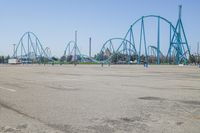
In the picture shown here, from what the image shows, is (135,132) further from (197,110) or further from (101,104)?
(101,104)

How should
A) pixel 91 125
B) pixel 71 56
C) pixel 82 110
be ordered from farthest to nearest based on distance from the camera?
pixel 71 56 < pixel 82 110 < pixel 91 125

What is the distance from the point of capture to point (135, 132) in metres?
6.72

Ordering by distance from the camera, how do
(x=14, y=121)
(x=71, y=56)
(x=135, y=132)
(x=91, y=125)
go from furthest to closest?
1. (x=71, y=56)
2. (x=14, y=121)
3. (x=91, y=125)
4. (x=135, y=132)

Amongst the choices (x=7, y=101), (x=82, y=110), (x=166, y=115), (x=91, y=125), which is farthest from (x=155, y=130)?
(x=7, y=101)

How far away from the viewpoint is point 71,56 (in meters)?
174

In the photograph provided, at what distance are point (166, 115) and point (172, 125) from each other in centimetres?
133

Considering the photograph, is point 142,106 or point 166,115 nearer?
point 166,115

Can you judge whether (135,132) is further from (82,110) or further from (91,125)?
(82,110)

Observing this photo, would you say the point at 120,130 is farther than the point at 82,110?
No

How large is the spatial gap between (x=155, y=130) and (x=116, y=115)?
6.29 ft

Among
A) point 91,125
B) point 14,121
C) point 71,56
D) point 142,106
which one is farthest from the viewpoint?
point 71,56

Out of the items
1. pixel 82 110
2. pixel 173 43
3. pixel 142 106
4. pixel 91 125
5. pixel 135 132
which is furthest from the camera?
Result: pixel 173 43

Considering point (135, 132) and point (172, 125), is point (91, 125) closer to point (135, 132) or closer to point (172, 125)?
point (135, 132)

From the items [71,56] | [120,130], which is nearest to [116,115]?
[120,130]
